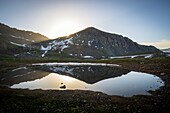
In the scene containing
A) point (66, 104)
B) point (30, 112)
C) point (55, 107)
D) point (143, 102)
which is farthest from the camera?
point (143, 102)

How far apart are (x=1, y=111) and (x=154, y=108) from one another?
71.3 ft

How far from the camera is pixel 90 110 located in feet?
73.5

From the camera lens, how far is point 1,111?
21547 mm

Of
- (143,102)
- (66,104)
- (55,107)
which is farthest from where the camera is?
(143,102)

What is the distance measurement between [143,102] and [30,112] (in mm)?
18421

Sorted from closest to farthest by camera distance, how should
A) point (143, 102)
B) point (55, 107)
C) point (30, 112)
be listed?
point (30, 112)
point (55, 107)
point (143, 102)

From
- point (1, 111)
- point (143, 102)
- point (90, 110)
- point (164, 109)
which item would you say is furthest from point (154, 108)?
point (1, 111)

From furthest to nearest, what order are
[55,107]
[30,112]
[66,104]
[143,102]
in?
1. [143,102]
2. [66,104]
3. [55,107]
4. [30,112]

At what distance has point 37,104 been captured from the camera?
25.0m

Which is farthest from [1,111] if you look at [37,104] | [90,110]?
[90,110]

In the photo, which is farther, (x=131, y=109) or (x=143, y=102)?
(x=143, y=102)

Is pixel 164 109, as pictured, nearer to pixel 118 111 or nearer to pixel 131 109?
pixel 131 109

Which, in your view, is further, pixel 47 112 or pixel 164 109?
pixel 164 109

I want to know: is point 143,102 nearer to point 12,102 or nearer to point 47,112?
point 47,112
